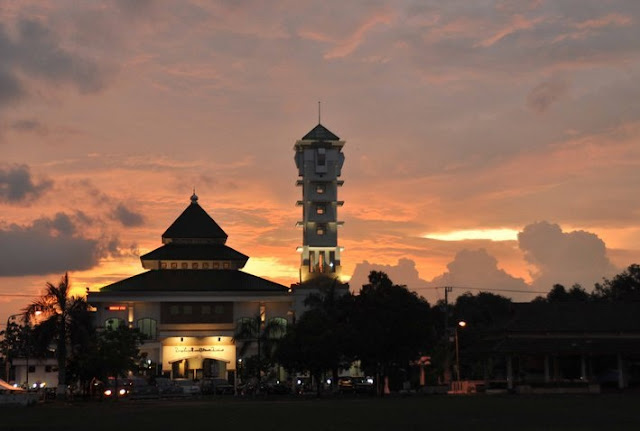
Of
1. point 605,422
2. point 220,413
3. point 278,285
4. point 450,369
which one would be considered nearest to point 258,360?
point 450,369

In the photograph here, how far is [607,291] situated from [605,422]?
111464mm

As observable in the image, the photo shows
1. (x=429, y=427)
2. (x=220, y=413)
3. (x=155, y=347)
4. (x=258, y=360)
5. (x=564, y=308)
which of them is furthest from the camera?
(x=155, y=347)

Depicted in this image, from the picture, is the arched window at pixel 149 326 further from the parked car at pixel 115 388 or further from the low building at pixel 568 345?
the low building at pixel 568 345

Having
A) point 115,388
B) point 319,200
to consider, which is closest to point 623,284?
point 319,200

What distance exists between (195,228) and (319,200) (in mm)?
17978

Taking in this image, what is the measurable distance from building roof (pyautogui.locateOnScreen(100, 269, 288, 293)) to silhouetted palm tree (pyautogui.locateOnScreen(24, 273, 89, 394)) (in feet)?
179

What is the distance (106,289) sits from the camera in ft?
422

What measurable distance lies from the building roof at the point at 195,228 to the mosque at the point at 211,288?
14 cm

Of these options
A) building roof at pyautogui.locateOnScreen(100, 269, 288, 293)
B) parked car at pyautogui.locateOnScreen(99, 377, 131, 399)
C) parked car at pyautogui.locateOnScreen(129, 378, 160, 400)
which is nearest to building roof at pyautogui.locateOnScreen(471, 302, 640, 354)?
parked car at pyautogui.locateOnScreen(129, 378, 160, 400)

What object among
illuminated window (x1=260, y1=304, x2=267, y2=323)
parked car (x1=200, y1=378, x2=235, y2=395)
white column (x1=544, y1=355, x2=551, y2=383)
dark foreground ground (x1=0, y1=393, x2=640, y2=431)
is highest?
illuminated window (x1=260, y1=304, x2=267, y2=323)

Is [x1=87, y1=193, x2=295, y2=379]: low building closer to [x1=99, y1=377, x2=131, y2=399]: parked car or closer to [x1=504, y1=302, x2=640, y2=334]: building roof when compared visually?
[x1=99, y1=377, x2=131, y2=399]: parked car

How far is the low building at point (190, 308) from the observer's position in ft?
420

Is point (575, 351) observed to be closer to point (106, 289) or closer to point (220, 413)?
point (220, 413)

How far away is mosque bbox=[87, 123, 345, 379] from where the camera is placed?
420 feet
